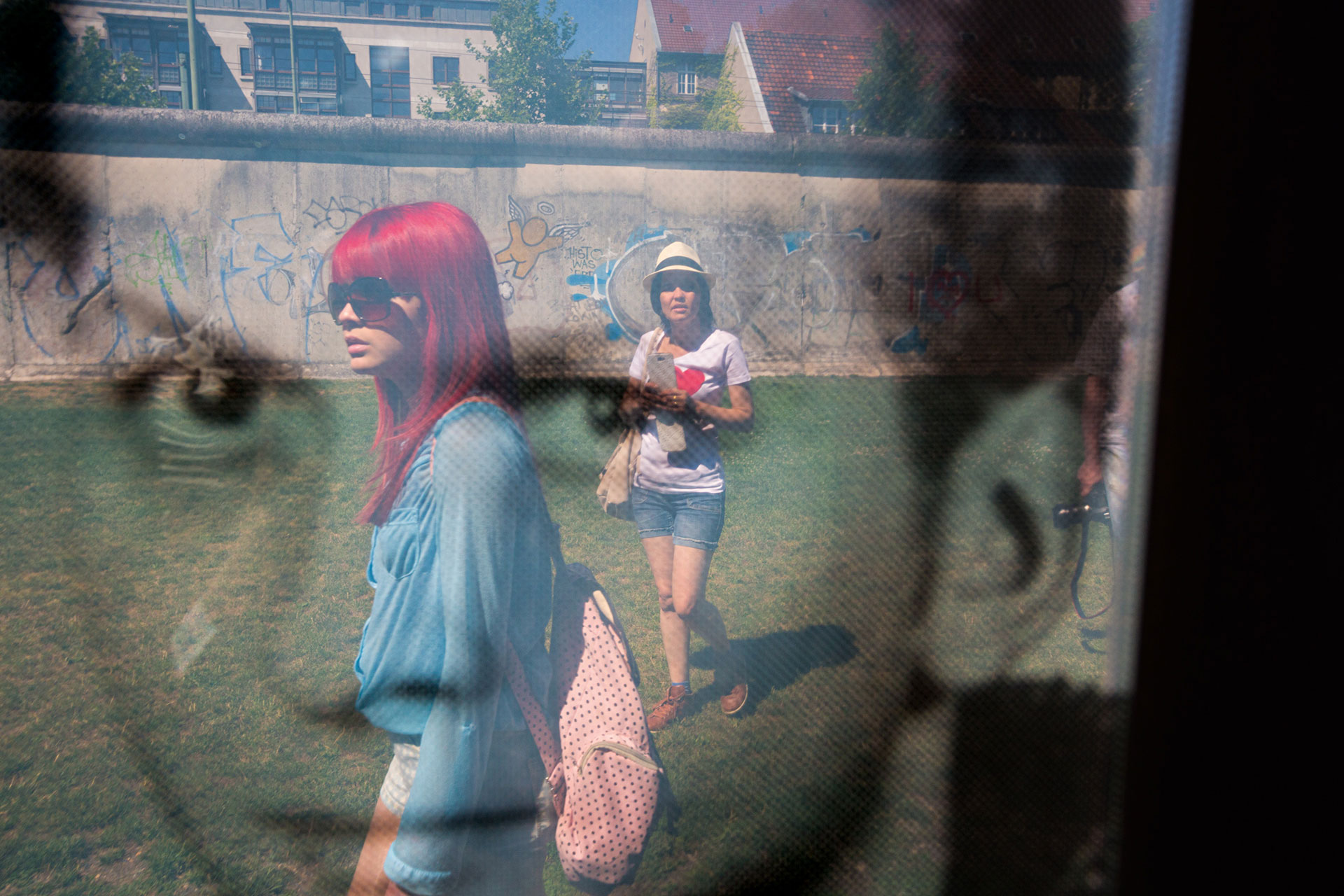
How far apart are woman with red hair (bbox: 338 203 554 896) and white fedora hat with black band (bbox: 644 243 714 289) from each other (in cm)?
21

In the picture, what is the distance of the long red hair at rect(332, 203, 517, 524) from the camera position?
3.30ft

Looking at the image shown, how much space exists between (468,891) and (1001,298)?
3.31ft

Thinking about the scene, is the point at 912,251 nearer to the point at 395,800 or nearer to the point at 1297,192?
the point at 1297,192

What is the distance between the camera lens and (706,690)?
5.24 feet

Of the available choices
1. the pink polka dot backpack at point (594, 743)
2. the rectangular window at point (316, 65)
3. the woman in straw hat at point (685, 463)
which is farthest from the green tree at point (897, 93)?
the pink polka dot backpack at point (594, 743)

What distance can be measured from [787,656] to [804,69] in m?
0.78

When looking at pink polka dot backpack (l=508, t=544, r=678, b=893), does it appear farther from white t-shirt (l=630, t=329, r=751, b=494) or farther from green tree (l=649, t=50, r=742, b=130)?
green tree (l=649, t=50, r=742, b=130)

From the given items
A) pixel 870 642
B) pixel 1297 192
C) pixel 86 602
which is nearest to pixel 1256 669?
pixel 1297 192

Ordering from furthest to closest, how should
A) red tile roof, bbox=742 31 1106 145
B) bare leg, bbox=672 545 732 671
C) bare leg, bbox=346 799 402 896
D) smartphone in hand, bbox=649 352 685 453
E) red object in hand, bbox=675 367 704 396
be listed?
1. bare leg, bbox=672 545 732 671
2. red object in hand, bbox=675 367 704 396
3. smartphone in hand, bbox=649 352 685 453
4. bare leg, bbox=346 799 402 896
5. red tile roof, bbox=742 31 1106 145

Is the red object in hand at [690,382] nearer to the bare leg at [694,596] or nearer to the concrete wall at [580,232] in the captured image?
the concrete wall at [580,232]

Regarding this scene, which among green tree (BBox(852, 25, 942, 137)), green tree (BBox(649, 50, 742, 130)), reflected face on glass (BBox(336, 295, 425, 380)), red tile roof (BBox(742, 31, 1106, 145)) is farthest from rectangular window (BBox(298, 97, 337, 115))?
green tree (BBox(852, 25, 942, 137))

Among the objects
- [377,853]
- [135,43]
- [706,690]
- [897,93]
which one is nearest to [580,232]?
[897,93]

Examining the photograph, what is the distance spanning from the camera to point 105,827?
144 cm

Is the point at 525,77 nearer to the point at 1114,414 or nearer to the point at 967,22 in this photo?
the point at 967,22
